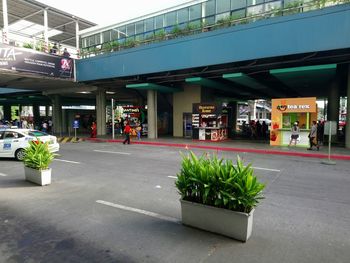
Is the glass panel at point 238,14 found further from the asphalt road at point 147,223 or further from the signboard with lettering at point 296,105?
the asphalt road at point 147,223

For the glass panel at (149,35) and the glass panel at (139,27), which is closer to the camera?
the glass panel at (149,35)

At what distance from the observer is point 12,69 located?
1836 cm

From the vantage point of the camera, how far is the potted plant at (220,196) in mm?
4188

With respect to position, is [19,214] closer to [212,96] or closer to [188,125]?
[188,125]

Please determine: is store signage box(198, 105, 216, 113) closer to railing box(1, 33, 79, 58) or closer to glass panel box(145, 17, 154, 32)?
glass panel box(145, 17, 154, 32)

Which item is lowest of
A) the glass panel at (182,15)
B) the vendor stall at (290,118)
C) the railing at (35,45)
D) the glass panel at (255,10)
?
the vendor stall at (290,118)

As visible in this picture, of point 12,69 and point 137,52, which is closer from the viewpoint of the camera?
point 12,69

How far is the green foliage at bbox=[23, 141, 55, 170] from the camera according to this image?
307 inches

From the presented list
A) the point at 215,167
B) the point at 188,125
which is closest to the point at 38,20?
the point at 188,125

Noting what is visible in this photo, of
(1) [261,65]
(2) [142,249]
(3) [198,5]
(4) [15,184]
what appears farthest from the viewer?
(3) [198,5]

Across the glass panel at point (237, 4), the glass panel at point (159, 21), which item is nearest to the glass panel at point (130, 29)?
the glass panel at point (159, 21)

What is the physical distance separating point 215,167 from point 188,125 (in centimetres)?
2062

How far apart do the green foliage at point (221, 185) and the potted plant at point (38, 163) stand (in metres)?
4.97

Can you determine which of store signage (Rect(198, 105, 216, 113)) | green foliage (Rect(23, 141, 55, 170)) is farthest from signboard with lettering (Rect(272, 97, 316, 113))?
green foliage (Rect(23, 141, 55, 170))
